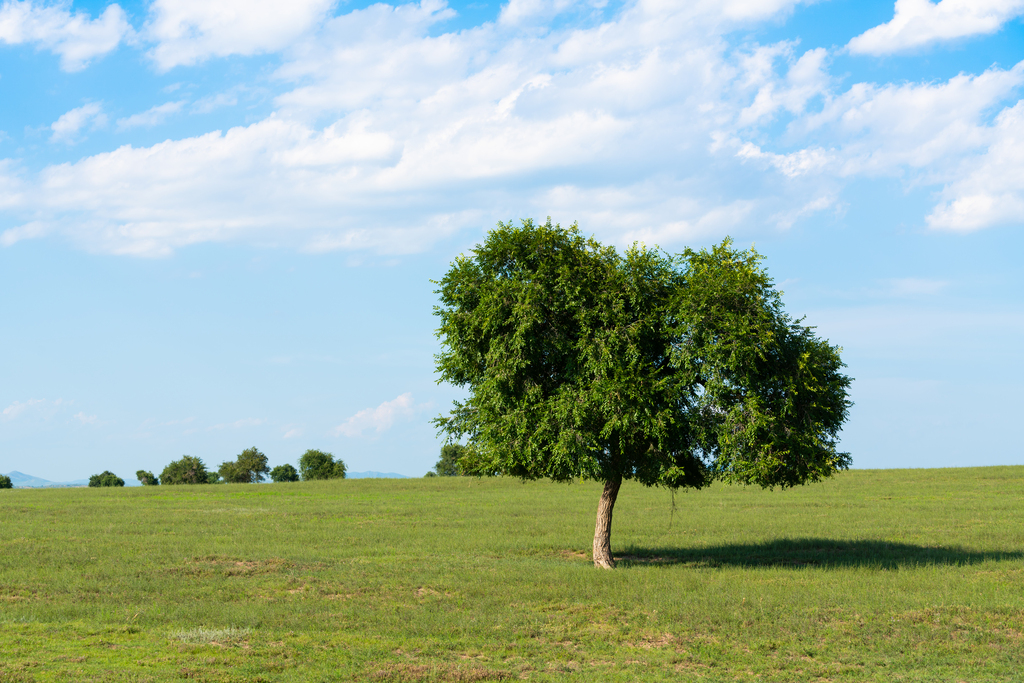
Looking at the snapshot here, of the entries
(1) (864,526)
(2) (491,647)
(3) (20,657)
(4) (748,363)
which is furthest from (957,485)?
(3) (20,657)

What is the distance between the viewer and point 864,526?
4681cm

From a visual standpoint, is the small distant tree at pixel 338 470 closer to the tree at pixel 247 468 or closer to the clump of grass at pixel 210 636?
the tree at pixel 247 468

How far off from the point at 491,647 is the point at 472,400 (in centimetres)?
1409

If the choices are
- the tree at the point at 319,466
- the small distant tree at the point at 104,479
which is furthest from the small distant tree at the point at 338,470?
the small distant tree at the point at 104,479

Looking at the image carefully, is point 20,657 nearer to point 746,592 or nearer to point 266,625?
point 266,625

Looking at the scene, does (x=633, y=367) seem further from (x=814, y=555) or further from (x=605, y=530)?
(x=814, y=555)

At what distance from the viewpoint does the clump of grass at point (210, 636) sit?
705 inches

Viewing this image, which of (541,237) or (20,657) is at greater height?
(541,237)

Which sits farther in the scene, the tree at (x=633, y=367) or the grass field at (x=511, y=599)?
the tree at (x=633, y=367)

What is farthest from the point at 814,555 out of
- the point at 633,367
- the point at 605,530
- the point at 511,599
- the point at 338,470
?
the point at 338,470

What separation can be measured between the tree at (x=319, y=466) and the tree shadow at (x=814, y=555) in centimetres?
11107

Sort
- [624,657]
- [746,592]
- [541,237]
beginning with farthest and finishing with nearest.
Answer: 1. [541,237]
2. [746,592]
3. [624,657]

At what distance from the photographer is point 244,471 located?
144 m

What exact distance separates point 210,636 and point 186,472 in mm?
135121
